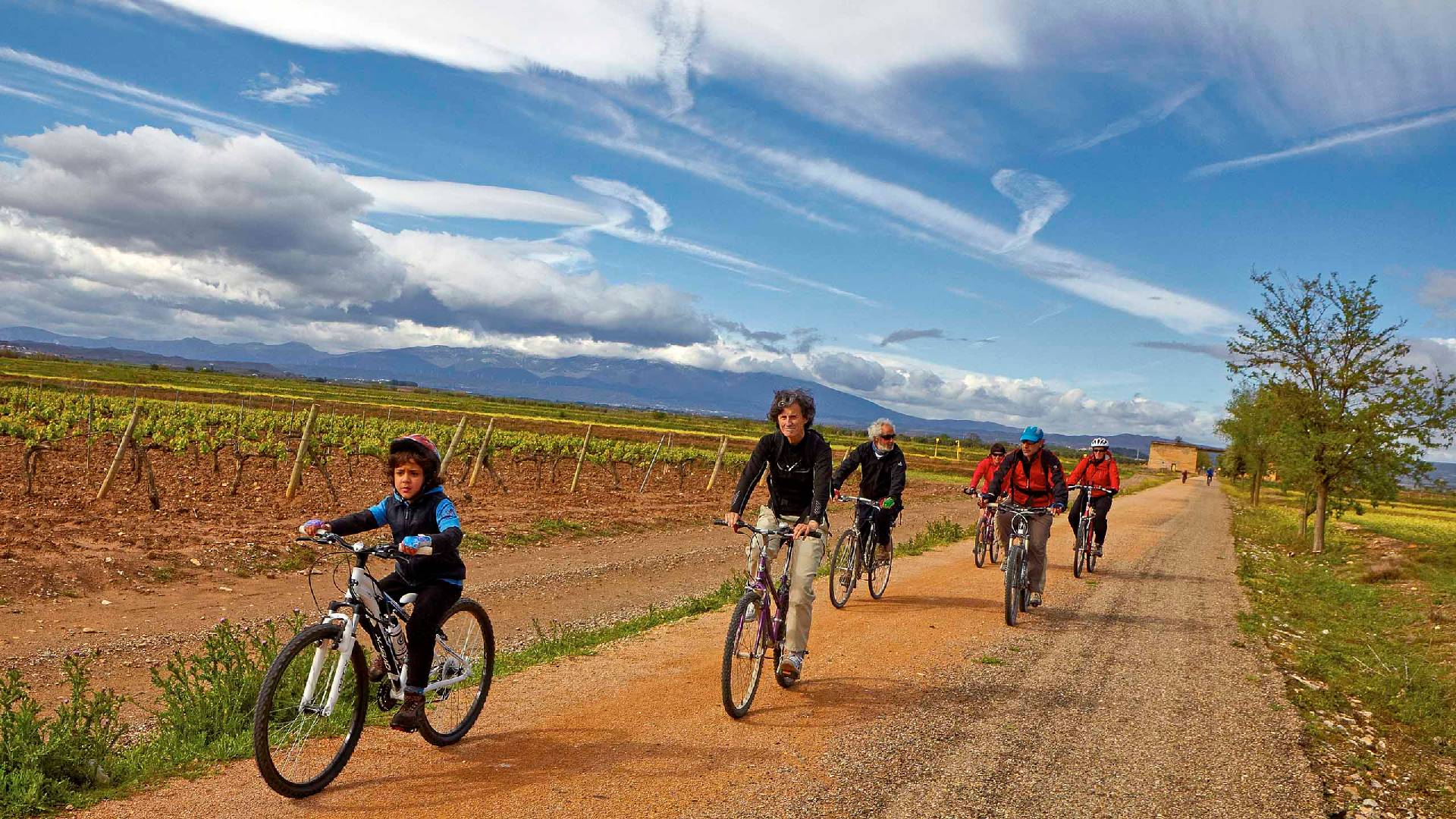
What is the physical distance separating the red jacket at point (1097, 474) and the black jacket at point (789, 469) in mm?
9299

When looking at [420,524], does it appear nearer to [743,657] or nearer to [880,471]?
[743,657]

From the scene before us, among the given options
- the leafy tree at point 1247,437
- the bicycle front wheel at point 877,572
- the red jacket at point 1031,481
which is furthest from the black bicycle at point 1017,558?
the leafy tree at point 1247,437

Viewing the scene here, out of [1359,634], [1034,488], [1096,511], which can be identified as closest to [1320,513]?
[1096,511]

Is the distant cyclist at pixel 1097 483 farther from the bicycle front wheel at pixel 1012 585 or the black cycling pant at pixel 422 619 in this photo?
the black cycling pant at pixel 422 619

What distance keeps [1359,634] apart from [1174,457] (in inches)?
5180

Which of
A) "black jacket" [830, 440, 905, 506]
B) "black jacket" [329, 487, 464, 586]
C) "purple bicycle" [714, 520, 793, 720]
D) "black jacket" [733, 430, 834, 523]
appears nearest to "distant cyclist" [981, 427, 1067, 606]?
"black jacket" [830, 440, 905, 506]

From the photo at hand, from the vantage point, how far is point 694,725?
238 inches

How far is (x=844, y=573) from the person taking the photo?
1071 cm

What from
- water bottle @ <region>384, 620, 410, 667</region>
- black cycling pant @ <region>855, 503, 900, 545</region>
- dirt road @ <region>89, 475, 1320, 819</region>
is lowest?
dirt road @ <region>89, 475, 1320, 819</region>

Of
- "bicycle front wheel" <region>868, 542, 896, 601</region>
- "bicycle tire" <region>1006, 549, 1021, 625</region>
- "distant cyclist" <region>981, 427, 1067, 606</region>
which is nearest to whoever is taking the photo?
"bicycle tire" <region>1006, 549, 1021, 625</region>

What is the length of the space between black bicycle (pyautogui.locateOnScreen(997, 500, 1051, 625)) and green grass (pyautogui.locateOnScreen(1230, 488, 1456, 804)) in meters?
2.66

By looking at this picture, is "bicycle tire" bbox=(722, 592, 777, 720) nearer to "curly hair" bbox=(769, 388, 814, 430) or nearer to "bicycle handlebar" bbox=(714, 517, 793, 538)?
"bicycle handlebar" bbox=(714, 517, 793, 538)

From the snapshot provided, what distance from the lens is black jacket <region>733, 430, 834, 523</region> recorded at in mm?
6789

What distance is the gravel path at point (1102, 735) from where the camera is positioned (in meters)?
5.17
